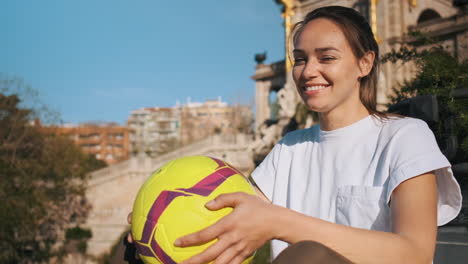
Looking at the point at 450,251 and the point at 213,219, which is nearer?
the point at 213,219

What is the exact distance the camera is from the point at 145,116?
112 m

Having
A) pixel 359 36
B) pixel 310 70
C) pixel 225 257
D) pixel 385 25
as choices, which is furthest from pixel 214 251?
pixel 385 25

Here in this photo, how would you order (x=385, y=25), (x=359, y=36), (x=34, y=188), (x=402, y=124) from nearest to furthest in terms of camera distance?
→ (x=402, y=124) → (x=359, y=36) → (x=385, y=25) → (x=34, y=188)

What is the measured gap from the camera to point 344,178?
1.98m

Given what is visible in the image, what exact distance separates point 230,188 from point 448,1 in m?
30.2

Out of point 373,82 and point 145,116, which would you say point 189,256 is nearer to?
A: point 373,82

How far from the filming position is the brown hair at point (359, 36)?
6.20ft

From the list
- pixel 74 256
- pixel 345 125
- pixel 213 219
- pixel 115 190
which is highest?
pixel 345 125

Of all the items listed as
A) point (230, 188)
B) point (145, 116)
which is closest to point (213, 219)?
point (230, 188)

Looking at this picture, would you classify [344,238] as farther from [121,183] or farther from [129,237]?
[121,183]

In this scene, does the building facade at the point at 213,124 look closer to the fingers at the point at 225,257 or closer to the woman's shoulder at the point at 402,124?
the woman's shoulder at the point at 402,124

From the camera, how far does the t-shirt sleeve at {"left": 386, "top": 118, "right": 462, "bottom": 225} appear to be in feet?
5.22

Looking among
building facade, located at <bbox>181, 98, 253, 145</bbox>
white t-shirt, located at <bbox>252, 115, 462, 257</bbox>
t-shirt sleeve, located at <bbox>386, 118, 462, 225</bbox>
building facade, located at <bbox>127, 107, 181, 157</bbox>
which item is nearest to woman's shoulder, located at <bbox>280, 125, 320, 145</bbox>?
white t-shirt, located at <bbox>252, 115, 462, 257</bbox>

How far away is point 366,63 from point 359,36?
155 mm
